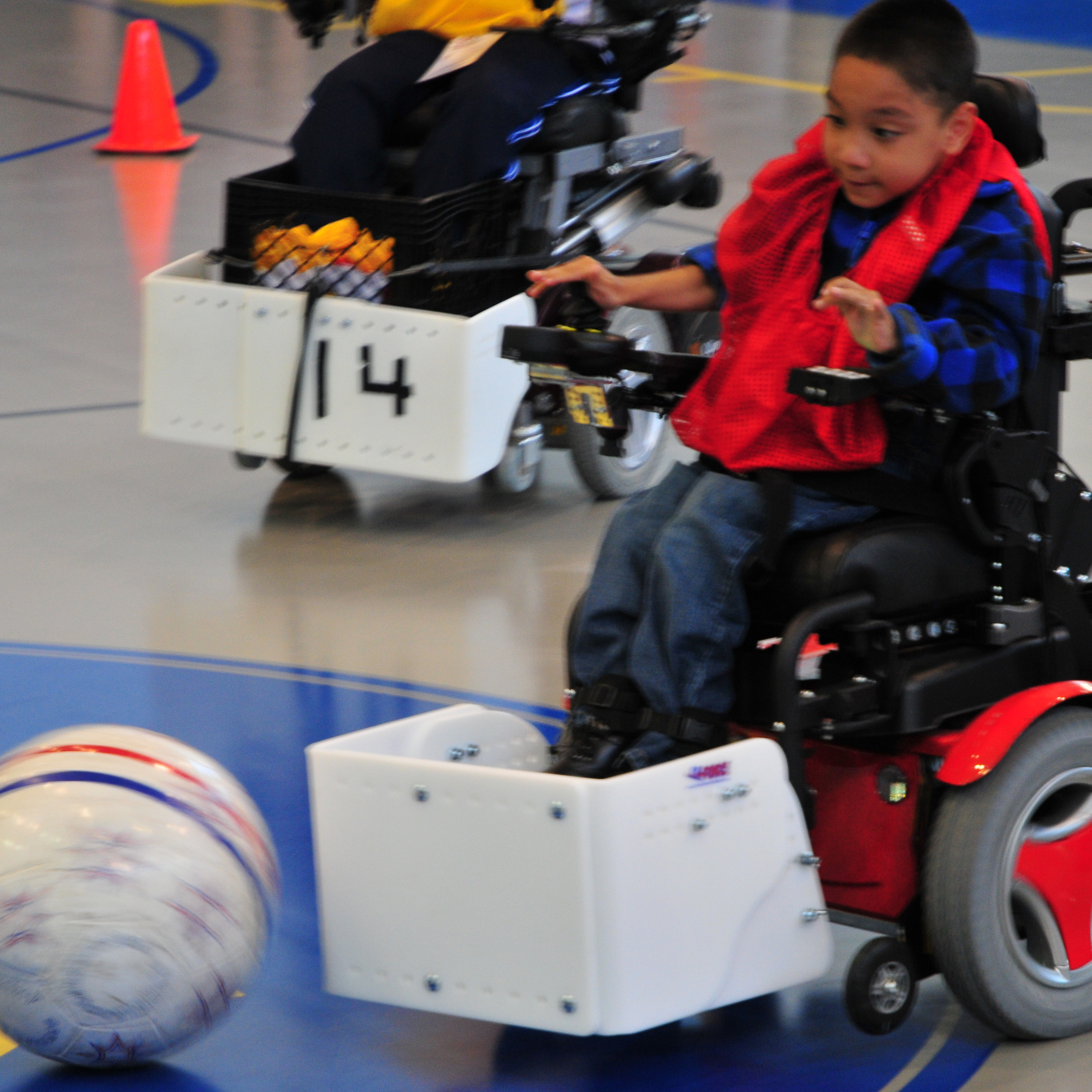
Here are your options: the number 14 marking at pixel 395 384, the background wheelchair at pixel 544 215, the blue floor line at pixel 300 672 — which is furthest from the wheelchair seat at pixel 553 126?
the blue floor line at pixel 300 672

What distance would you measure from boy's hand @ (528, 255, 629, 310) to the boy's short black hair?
50cm

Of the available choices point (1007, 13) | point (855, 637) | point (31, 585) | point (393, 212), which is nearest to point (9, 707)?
point (31, 585)

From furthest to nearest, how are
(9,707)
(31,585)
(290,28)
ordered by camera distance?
1. (290,28)
2. (31,585)
3. (9,707)

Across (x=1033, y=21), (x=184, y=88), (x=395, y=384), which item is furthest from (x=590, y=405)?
(x=1033, y=21)

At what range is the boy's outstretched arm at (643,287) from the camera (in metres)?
2.79

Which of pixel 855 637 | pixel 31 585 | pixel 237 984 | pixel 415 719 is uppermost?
pixel 855 637

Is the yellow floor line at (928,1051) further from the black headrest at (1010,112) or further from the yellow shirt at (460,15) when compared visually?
the yellow shirt at (460,15)

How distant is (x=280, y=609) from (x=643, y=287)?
181cm

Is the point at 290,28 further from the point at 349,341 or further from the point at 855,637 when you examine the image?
the point at 855,637


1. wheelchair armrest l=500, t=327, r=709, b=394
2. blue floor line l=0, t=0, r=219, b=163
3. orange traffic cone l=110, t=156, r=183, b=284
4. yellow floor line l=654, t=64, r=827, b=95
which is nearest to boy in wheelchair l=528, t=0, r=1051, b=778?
wheelchair armrest l=500, t=327, r=709, b=394

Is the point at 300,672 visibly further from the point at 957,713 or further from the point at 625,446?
the point at 957,713

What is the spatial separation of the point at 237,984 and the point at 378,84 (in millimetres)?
3320

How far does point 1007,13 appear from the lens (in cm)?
1529

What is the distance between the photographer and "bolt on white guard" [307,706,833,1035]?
221 cm
